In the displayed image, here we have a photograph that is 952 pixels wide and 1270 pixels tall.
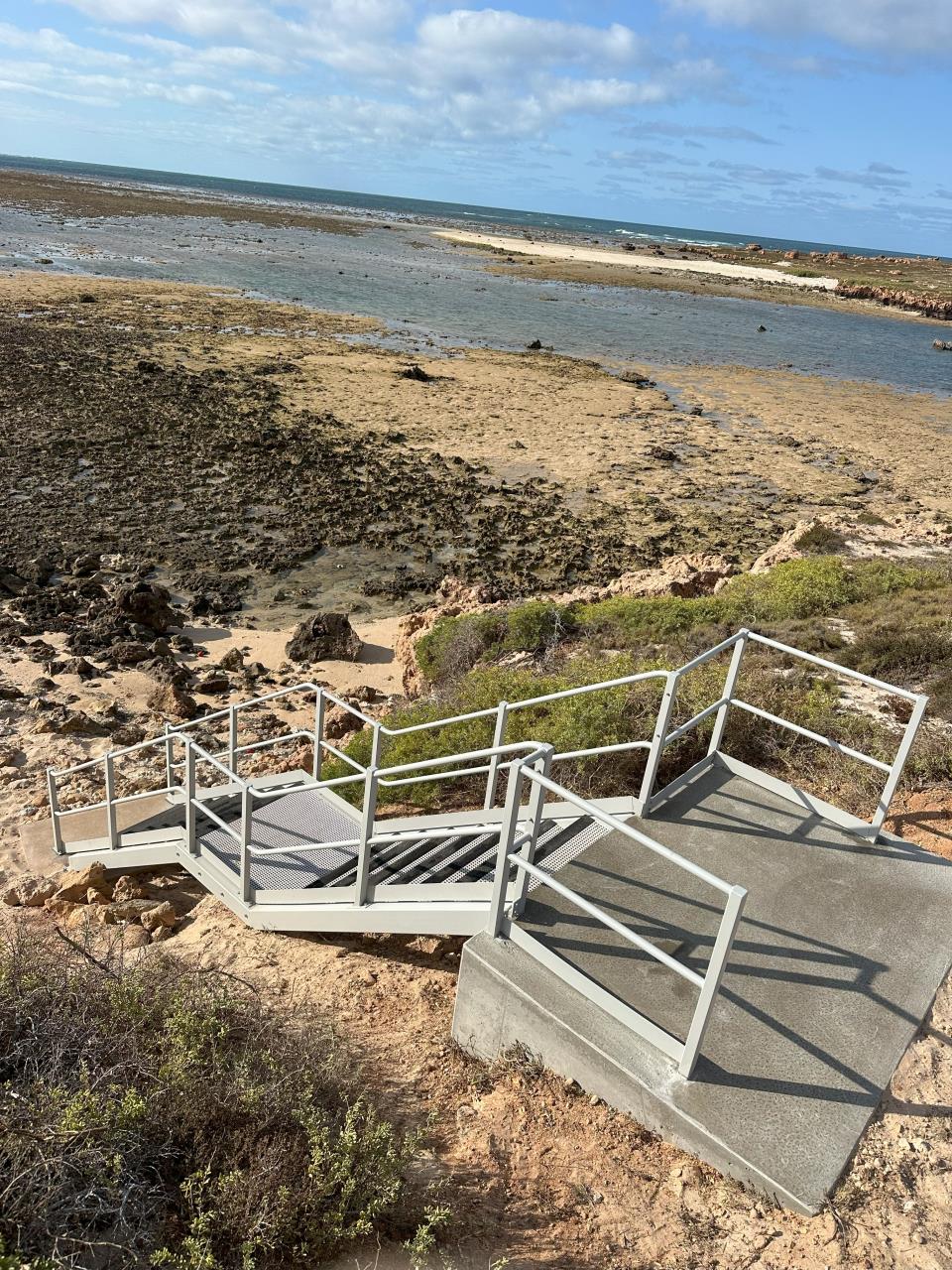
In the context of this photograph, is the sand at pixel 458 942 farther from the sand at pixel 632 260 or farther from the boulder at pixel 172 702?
the sand at pixel 632 260

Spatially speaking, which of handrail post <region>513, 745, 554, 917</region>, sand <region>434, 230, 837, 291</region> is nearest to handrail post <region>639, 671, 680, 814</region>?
handrail post <region>513, 745, 554, 917</region>

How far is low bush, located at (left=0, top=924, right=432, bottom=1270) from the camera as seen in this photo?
338 centimetres

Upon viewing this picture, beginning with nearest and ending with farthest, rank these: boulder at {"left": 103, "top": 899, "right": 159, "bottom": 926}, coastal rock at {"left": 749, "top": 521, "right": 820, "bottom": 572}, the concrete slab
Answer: boulder at {"left": 103, "top": 899, "right": 159, "bottom": 926}, the concrete slab, coastal rock at {"left": 749, "top": 521, "right": 820, "bottom": 572}

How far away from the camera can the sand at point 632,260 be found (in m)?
98.4

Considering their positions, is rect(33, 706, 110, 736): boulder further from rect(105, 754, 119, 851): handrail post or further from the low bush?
the low bush

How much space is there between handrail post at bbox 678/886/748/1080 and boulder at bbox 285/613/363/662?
997cm

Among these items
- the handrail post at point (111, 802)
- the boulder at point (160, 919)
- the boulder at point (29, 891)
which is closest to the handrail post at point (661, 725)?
the boulder at point (160, 919)

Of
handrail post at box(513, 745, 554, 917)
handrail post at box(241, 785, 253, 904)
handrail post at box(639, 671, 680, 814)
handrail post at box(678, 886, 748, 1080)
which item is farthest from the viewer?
handrail post at box(241, 785, 253, 904)

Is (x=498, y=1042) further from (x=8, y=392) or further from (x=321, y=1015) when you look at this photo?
(x=8, y=392)

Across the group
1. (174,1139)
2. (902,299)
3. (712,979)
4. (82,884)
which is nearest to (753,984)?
(712,979)

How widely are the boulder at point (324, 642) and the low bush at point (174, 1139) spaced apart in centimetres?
858

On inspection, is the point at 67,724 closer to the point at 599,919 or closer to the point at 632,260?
the point at 599,919

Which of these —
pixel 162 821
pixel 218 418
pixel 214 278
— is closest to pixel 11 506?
pixel 218 418

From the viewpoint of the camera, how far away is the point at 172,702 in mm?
11781
